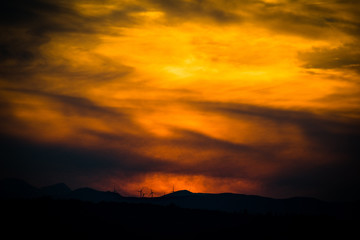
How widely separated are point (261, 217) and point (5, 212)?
180 feet

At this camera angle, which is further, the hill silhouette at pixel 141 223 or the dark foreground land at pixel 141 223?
the hill silhouette at pixel 141 223

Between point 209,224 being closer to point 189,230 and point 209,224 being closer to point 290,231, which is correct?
point 189,230

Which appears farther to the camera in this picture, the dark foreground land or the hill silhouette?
the hill silhouette

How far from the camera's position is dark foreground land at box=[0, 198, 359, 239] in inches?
2954

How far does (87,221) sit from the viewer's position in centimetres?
8188

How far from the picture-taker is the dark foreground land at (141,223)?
75025 mm

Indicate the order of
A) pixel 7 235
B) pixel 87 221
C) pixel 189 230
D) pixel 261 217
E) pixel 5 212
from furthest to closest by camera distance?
pixel 261 217, pixel 189 230, pixel 87 221, pixel 5 212, pixel 7 235

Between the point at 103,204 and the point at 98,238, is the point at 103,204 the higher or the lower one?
the higher one

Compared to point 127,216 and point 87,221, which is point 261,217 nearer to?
point 127,216

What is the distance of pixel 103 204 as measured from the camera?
9488cm

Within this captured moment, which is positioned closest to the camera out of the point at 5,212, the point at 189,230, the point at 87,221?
the point at 5,212

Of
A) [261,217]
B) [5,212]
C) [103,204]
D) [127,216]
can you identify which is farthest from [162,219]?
[5,212]

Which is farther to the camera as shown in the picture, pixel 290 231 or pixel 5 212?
pixel 290 231

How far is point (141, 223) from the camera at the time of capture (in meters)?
89.1
